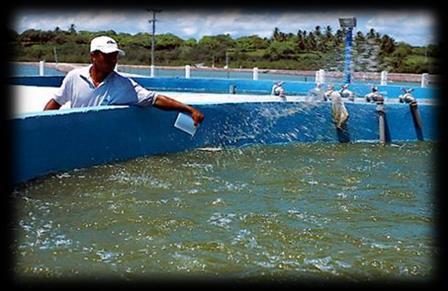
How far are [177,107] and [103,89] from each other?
792mm

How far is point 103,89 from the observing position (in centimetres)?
655

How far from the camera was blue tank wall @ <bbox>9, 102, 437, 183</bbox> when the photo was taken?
5825 millimetres

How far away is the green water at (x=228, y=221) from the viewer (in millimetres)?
3629

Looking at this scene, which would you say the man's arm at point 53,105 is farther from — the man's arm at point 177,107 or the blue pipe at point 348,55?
the blue pipe at point 348,55

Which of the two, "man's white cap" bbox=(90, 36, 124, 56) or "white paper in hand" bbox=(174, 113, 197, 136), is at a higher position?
"man's white cap" bbox=(90, 36, 124, 56)

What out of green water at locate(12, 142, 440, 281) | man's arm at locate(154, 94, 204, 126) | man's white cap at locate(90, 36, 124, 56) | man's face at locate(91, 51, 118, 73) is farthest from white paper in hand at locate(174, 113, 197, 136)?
man's white cap at locate(90, 36, 124, 56)

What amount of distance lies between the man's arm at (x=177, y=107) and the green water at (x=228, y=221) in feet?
1.88

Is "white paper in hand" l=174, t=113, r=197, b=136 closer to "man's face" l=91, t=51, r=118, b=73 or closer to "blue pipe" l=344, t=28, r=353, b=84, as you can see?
"man's face" l=91, t=51, r=118, b=73

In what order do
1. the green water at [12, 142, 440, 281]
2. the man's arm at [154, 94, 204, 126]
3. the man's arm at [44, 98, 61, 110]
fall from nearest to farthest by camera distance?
the green water at [12, 142, 440, 281] → the man's arm at [44, 98, 61, 110] → the man's arm at [154, 94, 204, 126]

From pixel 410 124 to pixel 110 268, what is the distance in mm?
7100

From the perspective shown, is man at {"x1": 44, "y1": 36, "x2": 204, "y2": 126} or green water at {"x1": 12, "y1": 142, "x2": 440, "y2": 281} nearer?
green water at {"x1": 12, "y1": 142, "x2": 440, "y2": 281}

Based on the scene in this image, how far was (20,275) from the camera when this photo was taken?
3.38 metres

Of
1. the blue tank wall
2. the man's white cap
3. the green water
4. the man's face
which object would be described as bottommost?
the green water

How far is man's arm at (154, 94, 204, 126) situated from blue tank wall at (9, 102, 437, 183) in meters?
0.46
